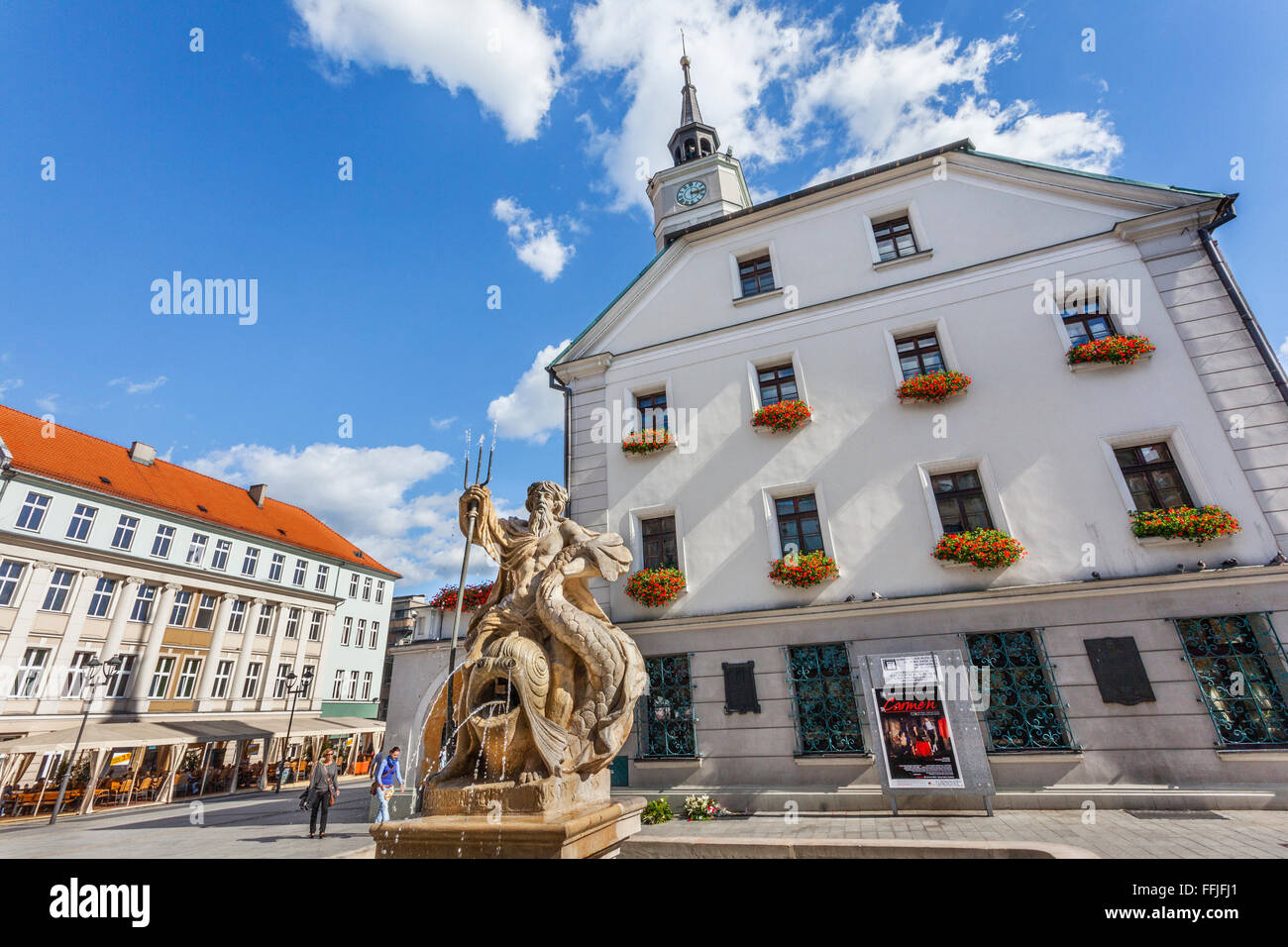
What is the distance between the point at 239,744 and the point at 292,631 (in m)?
8.37

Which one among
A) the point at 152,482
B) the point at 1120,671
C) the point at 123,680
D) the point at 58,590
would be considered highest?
the point at 152,482

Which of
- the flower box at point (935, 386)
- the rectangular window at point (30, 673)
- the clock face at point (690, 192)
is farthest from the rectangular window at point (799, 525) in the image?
the rectangular window at point (30, 673)

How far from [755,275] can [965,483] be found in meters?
7.30

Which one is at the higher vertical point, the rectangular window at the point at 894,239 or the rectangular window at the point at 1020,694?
the rectangular window at the point at 894,239

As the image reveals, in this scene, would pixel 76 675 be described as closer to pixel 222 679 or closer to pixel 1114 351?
pixel 222 679

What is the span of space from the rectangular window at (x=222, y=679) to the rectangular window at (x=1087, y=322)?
3813 centimetres

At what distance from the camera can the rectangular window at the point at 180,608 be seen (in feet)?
93.3

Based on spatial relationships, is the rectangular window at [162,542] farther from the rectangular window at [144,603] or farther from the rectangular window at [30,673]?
the rectangular window at [30,673]

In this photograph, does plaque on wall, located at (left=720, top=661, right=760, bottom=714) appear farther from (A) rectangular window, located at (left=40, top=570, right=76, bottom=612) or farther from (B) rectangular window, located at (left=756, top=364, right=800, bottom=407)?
(A) rectangular window, located at (left=40, top=570, right=76, bottom=612)

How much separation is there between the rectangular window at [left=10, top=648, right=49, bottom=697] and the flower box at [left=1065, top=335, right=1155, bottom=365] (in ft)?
120

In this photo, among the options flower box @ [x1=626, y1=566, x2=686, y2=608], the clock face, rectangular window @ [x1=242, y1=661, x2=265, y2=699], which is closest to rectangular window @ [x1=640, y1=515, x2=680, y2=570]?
flower box @ [x1=626, y1=566, x2=686, y2=608]

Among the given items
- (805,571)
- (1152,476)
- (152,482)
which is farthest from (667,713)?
(152,482)

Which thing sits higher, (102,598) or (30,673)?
(102,598)

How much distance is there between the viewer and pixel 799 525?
38.3ft
